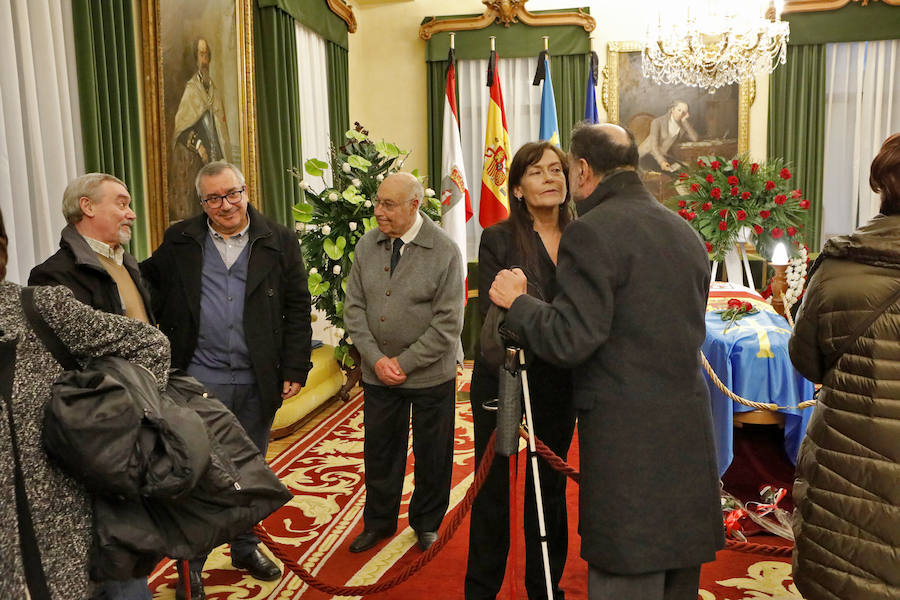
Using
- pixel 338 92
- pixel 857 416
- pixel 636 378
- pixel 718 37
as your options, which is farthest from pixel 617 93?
pixel 636 378

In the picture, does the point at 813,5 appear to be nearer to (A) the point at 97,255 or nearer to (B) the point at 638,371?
(B) the point at 638,371

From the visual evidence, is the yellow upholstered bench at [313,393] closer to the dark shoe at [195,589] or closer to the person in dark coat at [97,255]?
the dark shoe at [195,589]

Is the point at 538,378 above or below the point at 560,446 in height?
above

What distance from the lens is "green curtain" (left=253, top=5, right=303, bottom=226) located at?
21.4 ft

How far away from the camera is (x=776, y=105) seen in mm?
8156

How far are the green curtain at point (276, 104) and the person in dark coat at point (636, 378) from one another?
5088 mm

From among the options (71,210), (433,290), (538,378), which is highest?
(71,210)

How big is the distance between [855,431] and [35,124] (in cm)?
413

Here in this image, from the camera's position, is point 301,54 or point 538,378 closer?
point 538,378

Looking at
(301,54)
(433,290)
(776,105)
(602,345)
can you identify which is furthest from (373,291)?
(776,105)

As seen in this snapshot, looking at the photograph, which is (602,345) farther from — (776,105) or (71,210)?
(776,105)

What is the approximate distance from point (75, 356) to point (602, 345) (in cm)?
135

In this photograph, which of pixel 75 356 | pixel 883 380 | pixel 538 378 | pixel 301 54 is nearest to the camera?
pixel 75 356

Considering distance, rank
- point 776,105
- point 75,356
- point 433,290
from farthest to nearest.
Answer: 1. point 776,105
2. point 433,290
3. point 75,356
